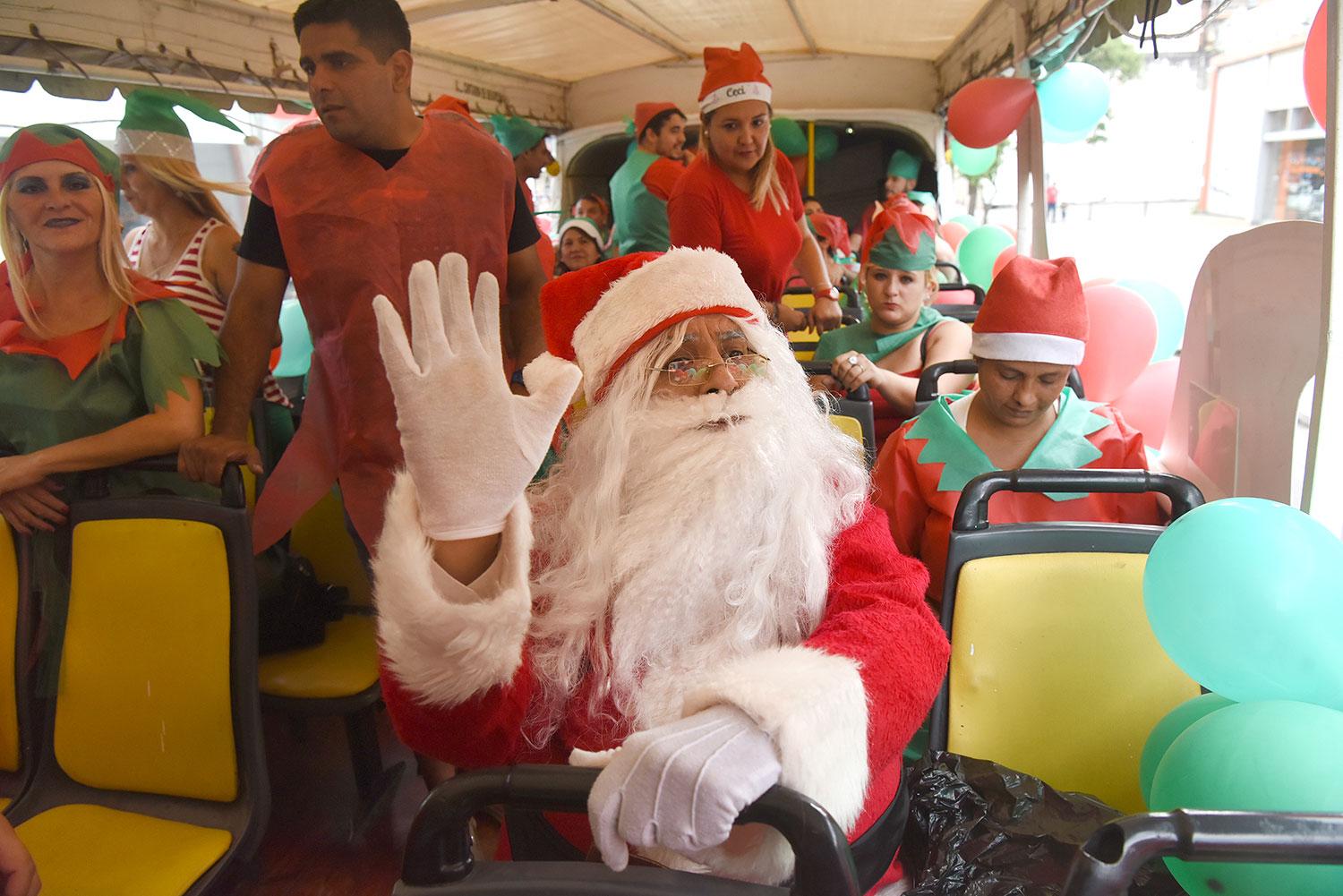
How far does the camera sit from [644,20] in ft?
19.3

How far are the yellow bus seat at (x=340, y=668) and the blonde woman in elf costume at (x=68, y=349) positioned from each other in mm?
472

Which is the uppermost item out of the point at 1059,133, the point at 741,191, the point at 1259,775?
the point at 1059,133

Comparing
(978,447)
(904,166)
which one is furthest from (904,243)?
(904,166)

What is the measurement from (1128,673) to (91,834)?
1864mm

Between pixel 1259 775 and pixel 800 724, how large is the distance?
0.51 metres

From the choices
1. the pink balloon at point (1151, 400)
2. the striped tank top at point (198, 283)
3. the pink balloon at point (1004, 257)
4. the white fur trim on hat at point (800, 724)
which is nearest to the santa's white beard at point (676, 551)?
the white fur trim on hat at point (800, 724)

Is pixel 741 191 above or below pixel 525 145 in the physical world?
below

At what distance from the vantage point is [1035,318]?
1845 millimetres

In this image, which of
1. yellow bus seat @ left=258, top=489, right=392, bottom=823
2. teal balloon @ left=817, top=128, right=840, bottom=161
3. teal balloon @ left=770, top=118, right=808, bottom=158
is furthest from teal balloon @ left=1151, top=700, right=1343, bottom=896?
teal balloon @ left=817, top=128, right=840, bottom=161

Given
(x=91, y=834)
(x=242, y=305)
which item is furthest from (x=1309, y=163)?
(x=91, y=834)

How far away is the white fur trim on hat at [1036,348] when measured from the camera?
183cm

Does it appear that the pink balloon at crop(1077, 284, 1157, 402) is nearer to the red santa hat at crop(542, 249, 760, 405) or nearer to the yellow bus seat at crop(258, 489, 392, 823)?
the red santa hat at crop(542, 249, 760, 405)

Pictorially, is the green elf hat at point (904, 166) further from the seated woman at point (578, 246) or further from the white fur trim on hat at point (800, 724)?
the white fur trim on hat at point (800, 724)

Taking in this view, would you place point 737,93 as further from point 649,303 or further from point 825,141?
point 825,141
